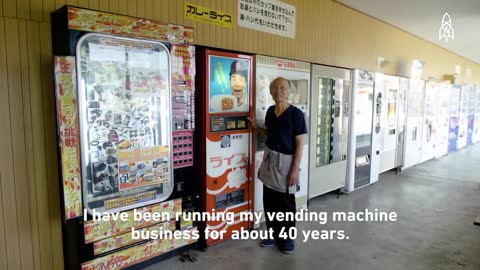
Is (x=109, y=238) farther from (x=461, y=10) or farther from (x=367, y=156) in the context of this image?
(x=461, y=10)

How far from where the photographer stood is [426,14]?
17.6 ft

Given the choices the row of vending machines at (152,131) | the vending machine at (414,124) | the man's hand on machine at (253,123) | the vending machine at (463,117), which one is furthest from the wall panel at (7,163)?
the vending machine at (463,117)

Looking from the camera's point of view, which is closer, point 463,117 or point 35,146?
point 35,146

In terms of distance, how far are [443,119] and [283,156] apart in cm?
703

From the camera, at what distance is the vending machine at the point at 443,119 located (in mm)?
7734

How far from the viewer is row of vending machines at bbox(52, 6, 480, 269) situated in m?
2.01

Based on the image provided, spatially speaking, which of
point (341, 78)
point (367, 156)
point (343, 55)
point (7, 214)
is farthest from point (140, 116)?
point (367, 156)

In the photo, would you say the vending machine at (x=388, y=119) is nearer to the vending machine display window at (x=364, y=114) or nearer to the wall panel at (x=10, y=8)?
the vending machine display window at (x=364, y=114)

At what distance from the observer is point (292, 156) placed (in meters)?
2.85

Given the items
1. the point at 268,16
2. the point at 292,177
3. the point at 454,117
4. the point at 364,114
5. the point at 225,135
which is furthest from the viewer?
the point at 454,117

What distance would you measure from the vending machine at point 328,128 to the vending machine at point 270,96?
0.69 ft

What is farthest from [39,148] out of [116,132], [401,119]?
[401,119]

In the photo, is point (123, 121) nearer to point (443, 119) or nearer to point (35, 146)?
point (35, 146)

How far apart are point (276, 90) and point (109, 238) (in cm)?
180
